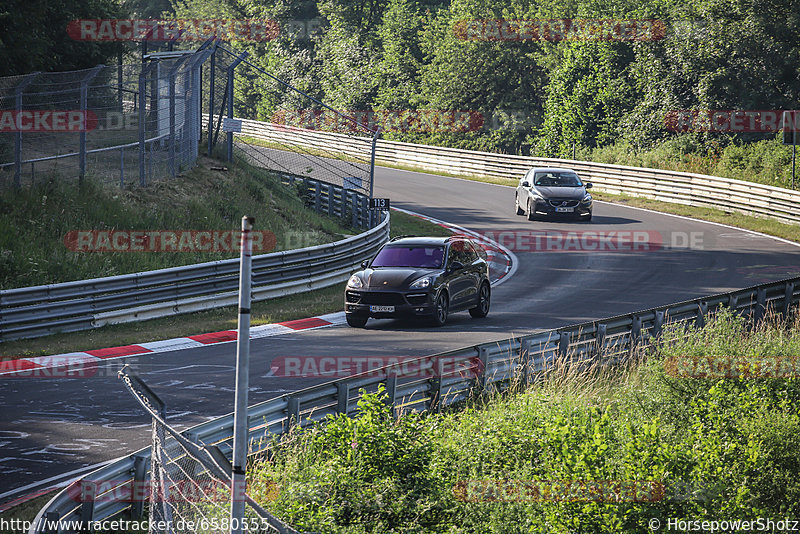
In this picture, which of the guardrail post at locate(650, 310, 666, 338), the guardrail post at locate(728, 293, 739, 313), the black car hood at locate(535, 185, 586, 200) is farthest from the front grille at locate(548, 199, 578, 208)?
the guardrail post at locate(650, 310, 666, 338)

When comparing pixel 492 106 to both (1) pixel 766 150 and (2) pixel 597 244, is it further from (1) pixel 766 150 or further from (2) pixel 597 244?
(2) pixel 597 244

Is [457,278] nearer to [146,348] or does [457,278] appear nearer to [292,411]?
[146,348]

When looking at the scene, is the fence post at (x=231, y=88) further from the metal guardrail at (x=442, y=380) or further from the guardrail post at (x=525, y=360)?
the guardrail post at (x=525, y=360)

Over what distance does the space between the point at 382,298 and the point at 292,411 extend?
7984 millimetres

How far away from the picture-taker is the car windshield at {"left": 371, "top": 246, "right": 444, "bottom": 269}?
18438mm

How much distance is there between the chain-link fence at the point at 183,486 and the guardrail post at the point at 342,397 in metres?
2.85

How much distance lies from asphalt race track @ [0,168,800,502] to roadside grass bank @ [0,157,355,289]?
4290 mm

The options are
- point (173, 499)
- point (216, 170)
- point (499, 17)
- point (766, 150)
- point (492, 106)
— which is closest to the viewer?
point (173, 499)

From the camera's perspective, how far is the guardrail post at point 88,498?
7.50 metres

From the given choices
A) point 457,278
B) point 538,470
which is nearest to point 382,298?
point 457,278

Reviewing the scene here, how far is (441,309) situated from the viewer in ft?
59.4

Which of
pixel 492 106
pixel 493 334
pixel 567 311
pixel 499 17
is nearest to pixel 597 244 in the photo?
pixel 567 311

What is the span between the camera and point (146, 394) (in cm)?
726

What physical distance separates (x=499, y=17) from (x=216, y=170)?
42.6 m
